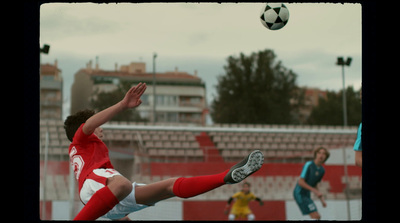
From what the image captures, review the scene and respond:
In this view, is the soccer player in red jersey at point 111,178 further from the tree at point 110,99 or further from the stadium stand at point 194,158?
the tree at point 110,99

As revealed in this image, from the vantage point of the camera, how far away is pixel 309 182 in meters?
8.25

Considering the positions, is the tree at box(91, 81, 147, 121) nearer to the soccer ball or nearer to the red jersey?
the soccer ball

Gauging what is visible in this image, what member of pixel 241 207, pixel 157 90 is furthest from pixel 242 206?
pixel 157 90

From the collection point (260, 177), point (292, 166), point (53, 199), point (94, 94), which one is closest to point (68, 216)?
point (53, 199)

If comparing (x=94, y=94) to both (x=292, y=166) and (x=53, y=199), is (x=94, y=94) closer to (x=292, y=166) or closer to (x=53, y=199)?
(x=53, y=199)

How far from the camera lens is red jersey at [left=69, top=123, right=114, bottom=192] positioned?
392 centimetres

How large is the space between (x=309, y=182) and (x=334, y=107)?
1858cm

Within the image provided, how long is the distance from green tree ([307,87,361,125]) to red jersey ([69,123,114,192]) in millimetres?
22895

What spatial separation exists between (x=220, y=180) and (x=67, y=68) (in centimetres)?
1457

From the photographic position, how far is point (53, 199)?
9625 mm

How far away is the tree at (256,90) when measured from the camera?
27.5m

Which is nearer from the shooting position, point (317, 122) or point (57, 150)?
point (57, 150)

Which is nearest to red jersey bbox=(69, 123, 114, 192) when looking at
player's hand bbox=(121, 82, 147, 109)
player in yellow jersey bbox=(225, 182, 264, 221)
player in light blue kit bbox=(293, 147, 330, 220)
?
player's hand bbox=(121, 82, 147, 109)

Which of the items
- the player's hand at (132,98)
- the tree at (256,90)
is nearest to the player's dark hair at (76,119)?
the player's hand at (132,98)
